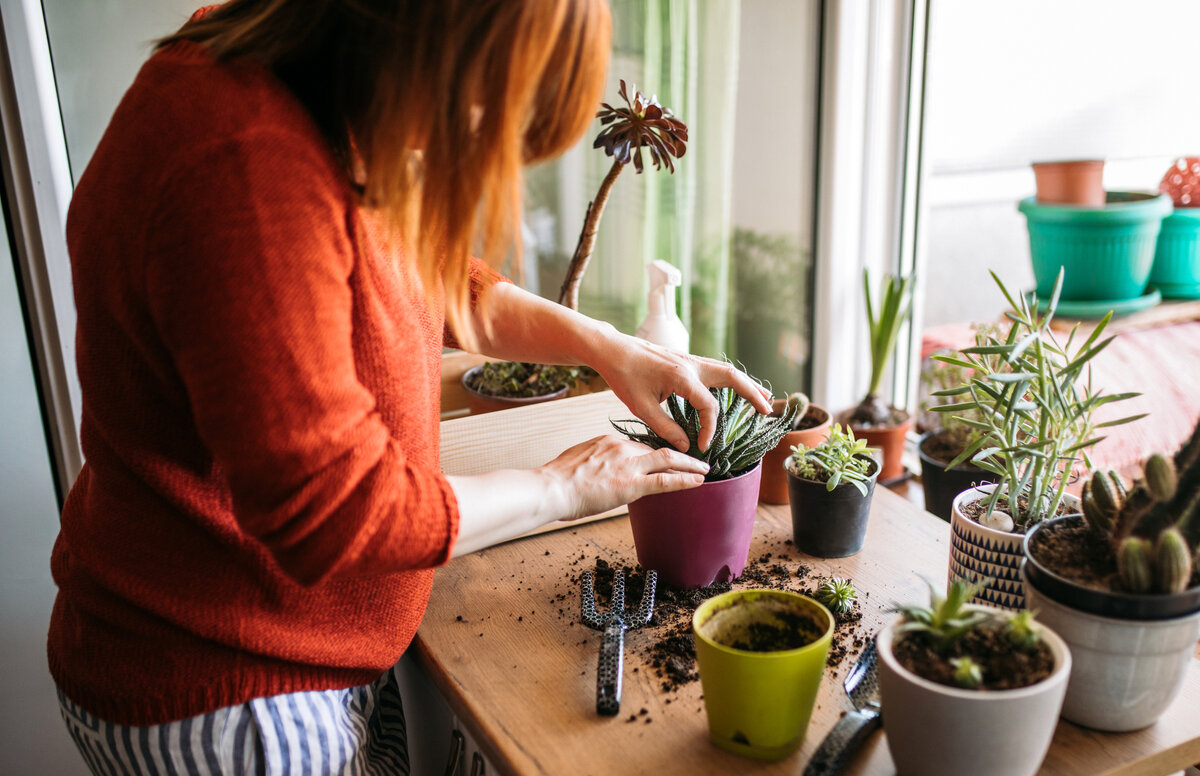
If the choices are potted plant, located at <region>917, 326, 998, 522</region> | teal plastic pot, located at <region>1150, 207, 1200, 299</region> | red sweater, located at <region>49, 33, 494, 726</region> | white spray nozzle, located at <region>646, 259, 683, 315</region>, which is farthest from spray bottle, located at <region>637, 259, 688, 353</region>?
teal plastic pot, located at <region>1150, 207, 1200, 299</region>

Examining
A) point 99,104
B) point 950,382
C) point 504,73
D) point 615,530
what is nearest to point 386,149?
point 504,73

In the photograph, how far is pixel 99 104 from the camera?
4.18 ft

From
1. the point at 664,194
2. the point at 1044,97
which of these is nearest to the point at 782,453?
the point at 664,194

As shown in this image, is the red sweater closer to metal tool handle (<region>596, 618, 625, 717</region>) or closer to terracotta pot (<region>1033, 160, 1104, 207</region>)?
metal tool handle (<region>596, 618, 625, 717</region>)

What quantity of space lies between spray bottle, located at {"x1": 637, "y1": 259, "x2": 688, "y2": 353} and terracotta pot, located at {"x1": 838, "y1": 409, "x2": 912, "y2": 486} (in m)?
0.37

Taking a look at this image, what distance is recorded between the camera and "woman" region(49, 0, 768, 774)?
0.59 meters

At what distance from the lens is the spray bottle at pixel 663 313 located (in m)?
1.24

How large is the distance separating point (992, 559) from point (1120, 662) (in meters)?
0.15

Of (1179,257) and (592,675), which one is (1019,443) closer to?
(592,675)

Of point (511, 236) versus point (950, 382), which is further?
point (950, 382)

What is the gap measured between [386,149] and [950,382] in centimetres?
111

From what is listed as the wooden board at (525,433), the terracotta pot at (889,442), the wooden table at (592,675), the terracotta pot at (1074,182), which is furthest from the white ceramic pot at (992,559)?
the terracotta pot at (1074,182)

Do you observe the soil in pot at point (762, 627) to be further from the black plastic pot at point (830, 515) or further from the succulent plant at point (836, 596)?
the black plastic pot at point (830, 515)

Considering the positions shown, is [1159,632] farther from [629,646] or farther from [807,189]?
[807,189]
